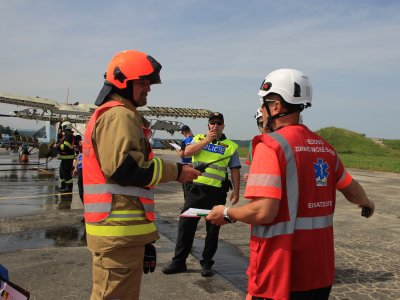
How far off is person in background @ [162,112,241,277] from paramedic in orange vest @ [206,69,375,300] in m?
2.50

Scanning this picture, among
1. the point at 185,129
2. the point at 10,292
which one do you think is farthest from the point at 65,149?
the point at 10,292

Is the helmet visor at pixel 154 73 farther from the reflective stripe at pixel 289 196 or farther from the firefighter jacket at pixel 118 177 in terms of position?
the reflective stripe at pixel 289 196

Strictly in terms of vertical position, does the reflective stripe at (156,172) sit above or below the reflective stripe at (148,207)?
above

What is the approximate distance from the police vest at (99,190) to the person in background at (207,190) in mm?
2270

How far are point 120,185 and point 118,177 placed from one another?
0.11 meters

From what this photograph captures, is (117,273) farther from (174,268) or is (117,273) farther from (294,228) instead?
(174,268)

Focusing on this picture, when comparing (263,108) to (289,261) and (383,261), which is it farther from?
(383,261)

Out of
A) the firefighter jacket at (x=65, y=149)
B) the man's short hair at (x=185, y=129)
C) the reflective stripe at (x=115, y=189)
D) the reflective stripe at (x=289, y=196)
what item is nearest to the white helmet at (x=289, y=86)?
the reflective stripe at (x=289, y=196)

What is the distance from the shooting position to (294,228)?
2125 mm

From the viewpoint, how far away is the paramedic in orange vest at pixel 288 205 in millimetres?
2064

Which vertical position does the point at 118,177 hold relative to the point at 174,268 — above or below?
above

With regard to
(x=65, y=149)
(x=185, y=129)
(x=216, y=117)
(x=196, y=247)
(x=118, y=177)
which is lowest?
(x=196, y=247)

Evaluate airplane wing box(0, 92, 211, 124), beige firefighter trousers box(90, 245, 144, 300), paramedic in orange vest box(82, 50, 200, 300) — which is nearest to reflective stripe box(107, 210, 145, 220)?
paramedic in orange vest box(82, 50, 200, 300)

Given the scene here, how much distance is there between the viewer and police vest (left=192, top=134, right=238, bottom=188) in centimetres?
486
